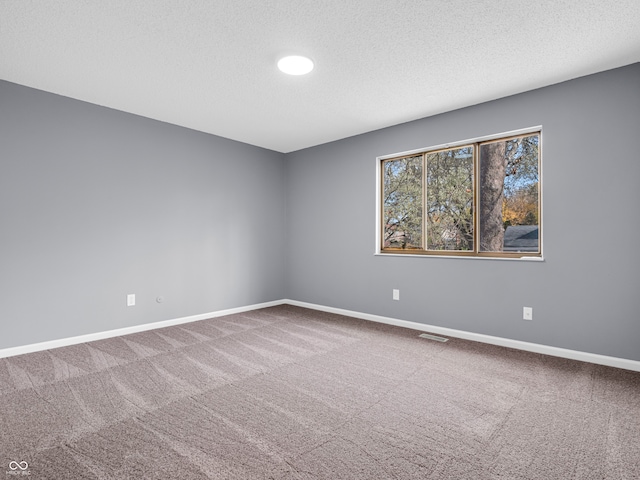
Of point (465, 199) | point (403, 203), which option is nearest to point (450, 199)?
point (465, 199)

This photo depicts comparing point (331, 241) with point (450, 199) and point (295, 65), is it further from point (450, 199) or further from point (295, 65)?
point (295, 65)

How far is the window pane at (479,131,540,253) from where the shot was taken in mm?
3217

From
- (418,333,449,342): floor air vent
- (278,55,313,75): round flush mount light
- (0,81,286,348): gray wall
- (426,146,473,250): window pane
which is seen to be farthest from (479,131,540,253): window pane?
(0,81,286,348): gray wall

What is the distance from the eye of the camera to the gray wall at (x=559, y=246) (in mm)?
2674

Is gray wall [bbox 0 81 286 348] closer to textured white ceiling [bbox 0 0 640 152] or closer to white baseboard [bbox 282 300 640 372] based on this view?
textured white ceiling [bbox 0 0 640 152]

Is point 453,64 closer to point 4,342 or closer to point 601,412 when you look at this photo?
point 601,412

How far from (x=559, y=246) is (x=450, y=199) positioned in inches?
46.3

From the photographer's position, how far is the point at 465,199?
3.67 m

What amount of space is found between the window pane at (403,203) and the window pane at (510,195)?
29.5 inches

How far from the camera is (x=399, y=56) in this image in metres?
2.55

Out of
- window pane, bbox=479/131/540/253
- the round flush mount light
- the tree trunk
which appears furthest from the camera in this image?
the tree trunk

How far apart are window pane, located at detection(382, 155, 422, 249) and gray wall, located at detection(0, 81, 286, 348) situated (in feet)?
6.47

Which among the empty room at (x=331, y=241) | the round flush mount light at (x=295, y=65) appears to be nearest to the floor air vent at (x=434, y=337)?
the empty room at (x=331, y=241)

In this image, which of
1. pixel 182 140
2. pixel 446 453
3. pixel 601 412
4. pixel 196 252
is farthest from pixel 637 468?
pixel 182 140
